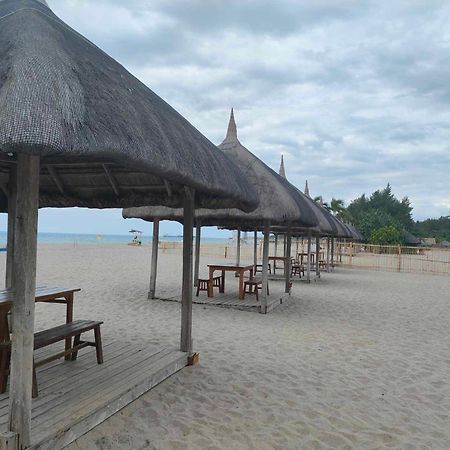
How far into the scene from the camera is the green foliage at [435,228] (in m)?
70.1

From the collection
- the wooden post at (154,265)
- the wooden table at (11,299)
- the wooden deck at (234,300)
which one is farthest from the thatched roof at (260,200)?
the wooden table at (11,299)

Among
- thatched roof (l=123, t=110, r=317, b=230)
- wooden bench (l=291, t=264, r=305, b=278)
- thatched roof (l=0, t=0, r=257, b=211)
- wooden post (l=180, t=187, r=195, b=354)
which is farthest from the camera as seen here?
wooden bench (l=291, t=264, r=305, b=278)

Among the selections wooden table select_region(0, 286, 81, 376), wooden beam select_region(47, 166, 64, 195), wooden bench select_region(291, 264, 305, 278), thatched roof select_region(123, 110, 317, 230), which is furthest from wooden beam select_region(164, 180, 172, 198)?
wooden bench select_region(291, 264, 305, 278)

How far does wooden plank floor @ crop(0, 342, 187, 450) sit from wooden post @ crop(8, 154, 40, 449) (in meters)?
0.22

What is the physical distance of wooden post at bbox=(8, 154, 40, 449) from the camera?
8.88 feet

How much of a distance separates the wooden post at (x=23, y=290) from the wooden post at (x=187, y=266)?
2.31m

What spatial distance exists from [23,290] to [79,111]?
1.13 metres

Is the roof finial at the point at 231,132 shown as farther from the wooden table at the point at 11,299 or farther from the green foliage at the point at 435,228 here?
the green foliage at the point at 435,228

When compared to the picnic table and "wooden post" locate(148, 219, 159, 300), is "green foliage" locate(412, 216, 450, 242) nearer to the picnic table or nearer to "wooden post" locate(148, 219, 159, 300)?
"wooden post" locate(148, 219, 159, 300)

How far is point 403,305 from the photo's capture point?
1089 centimetres

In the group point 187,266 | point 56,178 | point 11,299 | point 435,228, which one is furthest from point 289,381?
point 435,228

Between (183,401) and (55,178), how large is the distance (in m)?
3.03

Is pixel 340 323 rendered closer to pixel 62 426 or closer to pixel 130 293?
pixel 130 293

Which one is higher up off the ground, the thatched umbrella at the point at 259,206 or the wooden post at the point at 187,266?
the thatched umbrella at the point at 259,206
